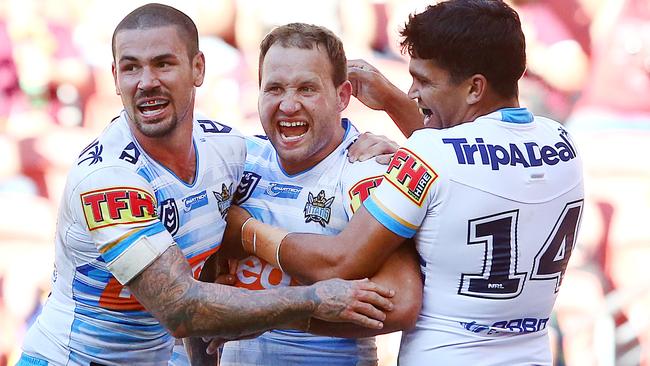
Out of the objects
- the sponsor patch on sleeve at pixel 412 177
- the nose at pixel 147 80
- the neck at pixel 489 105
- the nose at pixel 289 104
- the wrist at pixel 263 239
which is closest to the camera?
the sponsor patch on sleeve at pixel 412 177

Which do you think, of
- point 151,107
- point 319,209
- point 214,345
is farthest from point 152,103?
point 214,345

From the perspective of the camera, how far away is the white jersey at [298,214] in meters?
4.29

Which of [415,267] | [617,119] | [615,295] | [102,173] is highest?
[102,173]

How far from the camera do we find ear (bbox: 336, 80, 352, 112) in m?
4.54

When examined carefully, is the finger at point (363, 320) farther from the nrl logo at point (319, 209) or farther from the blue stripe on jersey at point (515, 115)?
the blue stripe on jersey at point (515, 115)

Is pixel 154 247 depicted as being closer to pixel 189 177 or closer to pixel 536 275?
pixel 189 177

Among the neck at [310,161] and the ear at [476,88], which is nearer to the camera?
the ear at [476,88]

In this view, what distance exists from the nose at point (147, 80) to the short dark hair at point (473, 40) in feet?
3.24

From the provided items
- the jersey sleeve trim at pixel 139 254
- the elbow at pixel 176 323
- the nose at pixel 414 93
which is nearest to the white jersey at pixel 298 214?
the nose at pixel 414 93

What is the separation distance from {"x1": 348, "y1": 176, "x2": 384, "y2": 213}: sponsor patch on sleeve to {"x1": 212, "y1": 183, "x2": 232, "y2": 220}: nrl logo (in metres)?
0.54

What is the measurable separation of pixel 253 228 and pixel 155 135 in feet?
1.79

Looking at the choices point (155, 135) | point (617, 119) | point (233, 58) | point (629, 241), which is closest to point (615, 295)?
point (629, 241)

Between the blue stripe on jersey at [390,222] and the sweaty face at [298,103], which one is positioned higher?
the sweaty face at [298,103]

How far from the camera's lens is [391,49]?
26.8 ft
